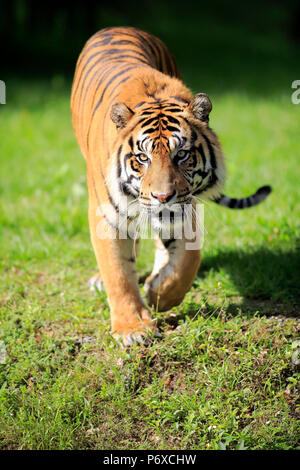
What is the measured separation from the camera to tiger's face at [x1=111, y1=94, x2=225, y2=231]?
2.59 meters

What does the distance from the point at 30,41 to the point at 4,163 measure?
26.1ft

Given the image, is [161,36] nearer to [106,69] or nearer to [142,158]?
[106,69]

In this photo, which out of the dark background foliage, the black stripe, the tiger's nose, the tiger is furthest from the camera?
the dark background foliage

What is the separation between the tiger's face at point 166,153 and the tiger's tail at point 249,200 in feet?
2.08

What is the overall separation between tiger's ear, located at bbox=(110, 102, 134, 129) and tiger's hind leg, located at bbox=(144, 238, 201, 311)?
74cm

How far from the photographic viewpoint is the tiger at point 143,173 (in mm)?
2654

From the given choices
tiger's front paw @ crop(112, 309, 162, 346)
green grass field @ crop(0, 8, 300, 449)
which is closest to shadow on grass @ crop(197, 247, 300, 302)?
green grass field @ crop(0, 8, 300, 449)

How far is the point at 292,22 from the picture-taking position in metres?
16.9

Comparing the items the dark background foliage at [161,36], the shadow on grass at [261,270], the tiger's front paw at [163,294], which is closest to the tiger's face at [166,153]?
the tiger's front paw at [163,294]

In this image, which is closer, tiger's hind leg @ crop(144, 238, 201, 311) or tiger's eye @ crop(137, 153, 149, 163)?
tiger's eye @ crop(137, 153, 149, 163)

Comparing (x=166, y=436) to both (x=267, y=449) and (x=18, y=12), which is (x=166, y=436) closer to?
(x=267, y=449)

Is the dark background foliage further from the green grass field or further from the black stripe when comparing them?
the black stripe

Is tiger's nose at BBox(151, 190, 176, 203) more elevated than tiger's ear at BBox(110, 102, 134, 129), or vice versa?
tiger's ear at BBox(110, 102, 134, 129)

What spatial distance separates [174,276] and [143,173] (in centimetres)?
66
